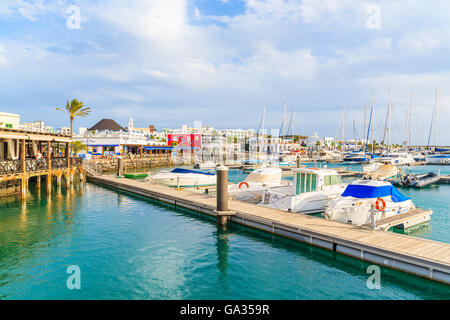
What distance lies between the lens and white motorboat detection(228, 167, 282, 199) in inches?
978

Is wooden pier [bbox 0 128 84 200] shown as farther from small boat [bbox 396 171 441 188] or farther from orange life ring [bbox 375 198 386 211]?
small boat [bbox 396 171 441 188]

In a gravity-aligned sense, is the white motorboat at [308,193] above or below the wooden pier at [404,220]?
above

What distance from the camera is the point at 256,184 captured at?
26.7 metres

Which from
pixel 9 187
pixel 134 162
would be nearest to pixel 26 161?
pixel 9 187

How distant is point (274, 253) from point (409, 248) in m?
5.27

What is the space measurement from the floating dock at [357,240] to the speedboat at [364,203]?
94 centimetres

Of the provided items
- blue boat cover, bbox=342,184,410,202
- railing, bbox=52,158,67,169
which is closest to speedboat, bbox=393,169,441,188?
blue boat cover, bbox=342,184,410,202

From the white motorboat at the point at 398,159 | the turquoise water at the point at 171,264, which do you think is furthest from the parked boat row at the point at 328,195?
the white motorboat at the point at 398,159

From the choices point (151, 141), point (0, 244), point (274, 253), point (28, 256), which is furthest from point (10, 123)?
point (151, 141)

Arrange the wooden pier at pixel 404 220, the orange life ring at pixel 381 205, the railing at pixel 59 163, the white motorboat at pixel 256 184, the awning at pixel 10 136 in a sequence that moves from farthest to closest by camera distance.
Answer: the railing at pixel 59 163 < the white motorboat at pixel 256 184 < the awning at pixel 10 136 < the wooden pier at pixel 404 220 < the orange life ring at pixel 381 205

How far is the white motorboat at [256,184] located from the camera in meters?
24.9

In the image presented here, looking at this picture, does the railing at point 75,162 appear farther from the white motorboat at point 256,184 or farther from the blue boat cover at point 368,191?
the blue boat cover at point 368,191
